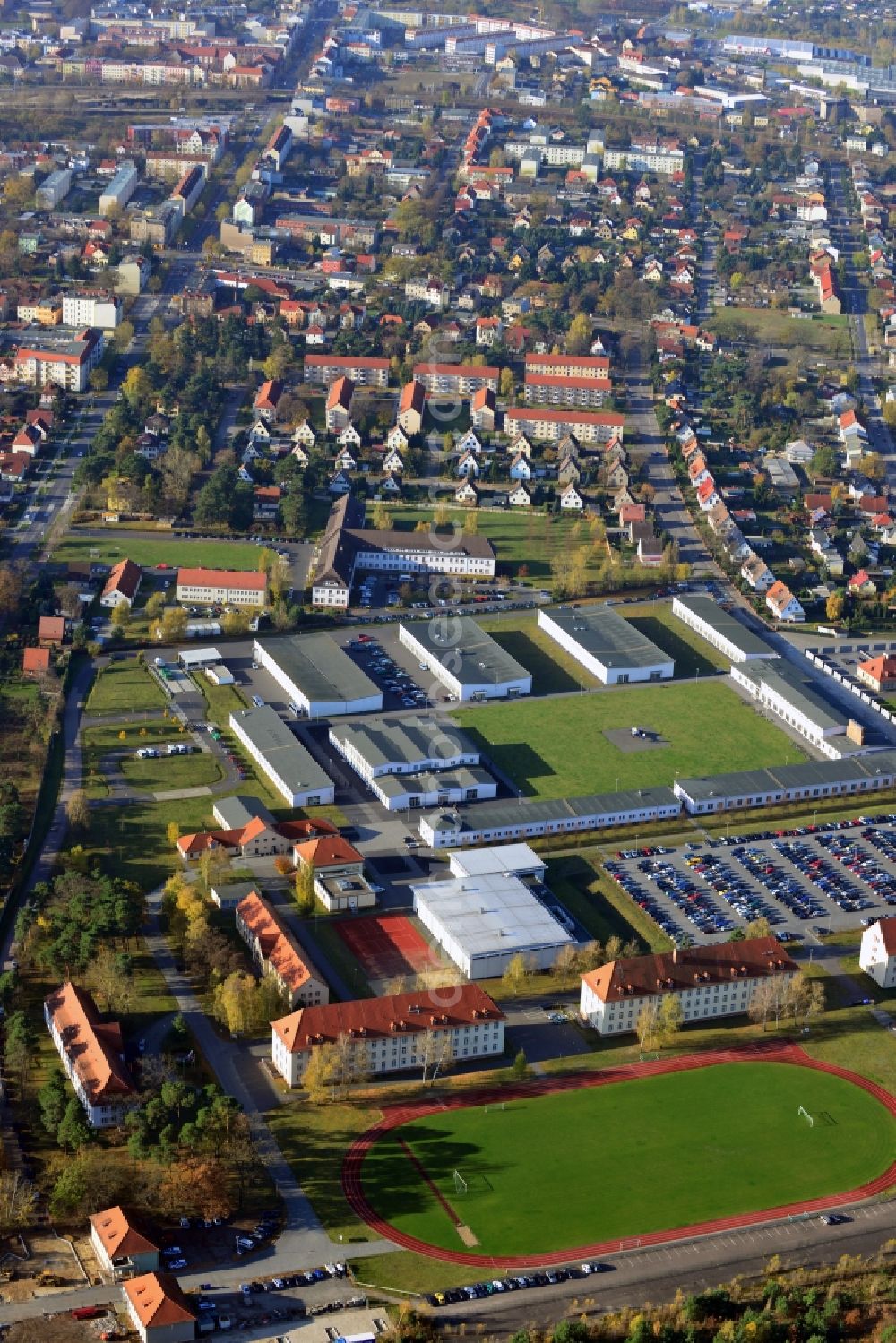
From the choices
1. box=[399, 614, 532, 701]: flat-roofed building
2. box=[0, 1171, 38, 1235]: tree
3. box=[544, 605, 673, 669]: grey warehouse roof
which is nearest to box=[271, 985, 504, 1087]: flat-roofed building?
box=[0, 1171, 38, 1235]: tree

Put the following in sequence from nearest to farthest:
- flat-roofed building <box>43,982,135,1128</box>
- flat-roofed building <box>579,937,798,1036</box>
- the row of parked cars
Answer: the row of parked cars → flat-roofed building <box>43,982,135,1128</box> → flat-roofed building <box>579,937,798,1036</box>

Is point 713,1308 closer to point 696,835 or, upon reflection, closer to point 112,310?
point 696,835

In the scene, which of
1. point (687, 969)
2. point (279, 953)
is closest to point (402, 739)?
point (279, 953)

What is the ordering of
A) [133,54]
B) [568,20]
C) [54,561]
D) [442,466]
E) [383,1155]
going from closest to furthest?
1. [383,1155]
2. [54,561]
3. [442,466]
4. [133,54]
5. [568,20]

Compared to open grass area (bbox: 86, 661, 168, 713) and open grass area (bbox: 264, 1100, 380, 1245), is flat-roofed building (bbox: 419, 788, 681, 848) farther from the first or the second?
open grass area (bbox: 264, 1100, 380, 1245)

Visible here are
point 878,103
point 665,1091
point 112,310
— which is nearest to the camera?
point 665,1091

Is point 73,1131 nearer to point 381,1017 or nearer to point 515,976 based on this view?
point 381,1017

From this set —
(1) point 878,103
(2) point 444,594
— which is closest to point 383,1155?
Answer: (2) point 444,594
